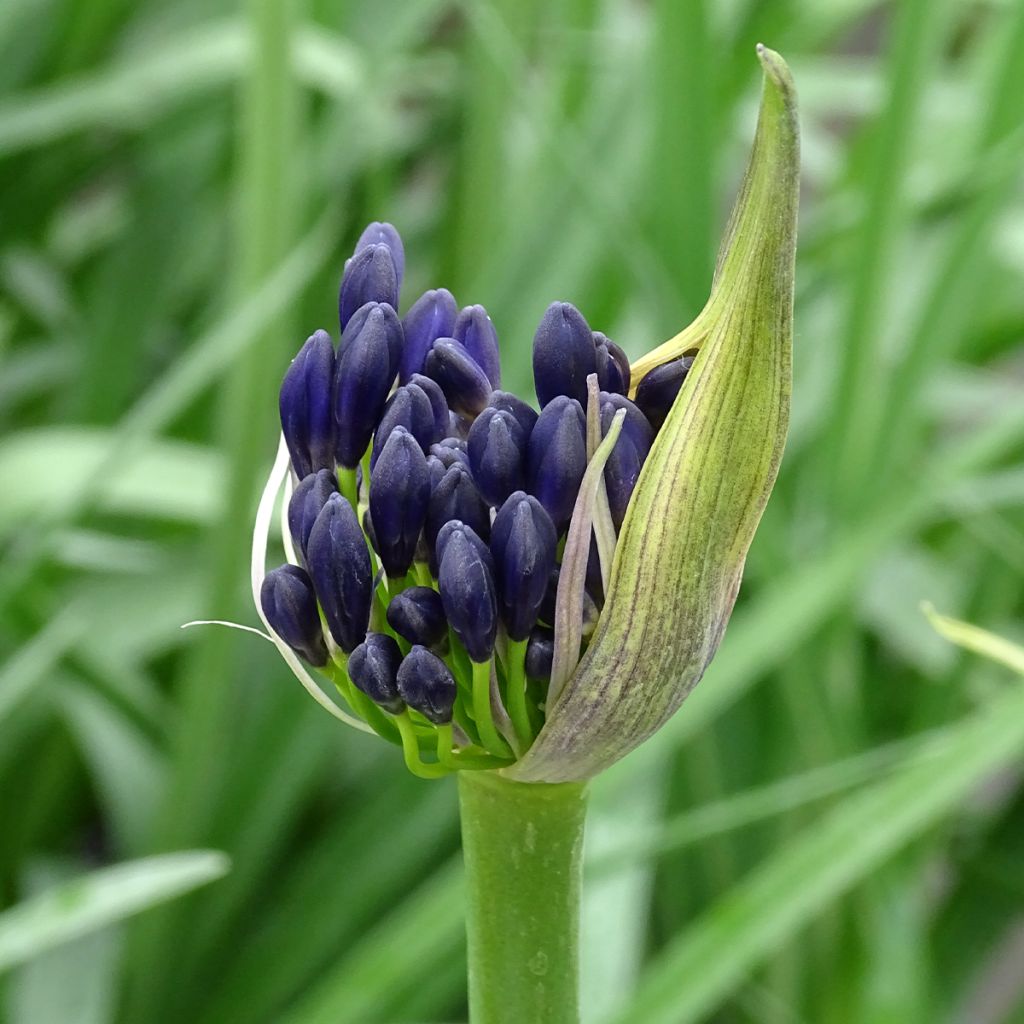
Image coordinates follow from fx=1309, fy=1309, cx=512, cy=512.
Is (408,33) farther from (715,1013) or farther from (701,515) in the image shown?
(701,515)

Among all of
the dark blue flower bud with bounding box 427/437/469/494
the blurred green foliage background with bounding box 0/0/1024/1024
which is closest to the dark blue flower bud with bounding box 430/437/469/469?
the dark blue flower bud with bounding box 427/437/469/494

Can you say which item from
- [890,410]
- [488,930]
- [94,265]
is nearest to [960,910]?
[890,410]

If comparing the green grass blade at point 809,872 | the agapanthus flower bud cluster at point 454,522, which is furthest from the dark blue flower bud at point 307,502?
the green grass blade at point 809,872

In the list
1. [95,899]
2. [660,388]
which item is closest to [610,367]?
[660,388]

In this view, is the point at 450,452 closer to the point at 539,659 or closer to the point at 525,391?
the point at 539,659

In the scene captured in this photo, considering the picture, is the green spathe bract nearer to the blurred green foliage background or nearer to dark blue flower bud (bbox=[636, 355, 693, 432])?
dark blue flower bud (bbox=[636, 355, 693, 432])
